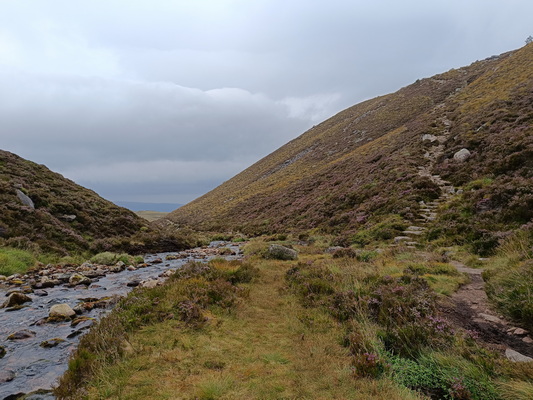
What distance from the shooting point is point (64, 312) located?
8.15 metres

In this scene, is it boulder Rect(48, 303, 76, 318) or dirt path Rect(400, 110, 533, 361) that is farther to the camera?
boulder Rect(48, 303, 76, 318)

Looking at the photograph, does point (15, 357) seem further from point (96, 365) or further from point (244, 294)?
point (244, 294)

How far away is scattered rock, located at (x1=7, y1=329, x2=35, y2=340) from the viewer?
6.79 meters

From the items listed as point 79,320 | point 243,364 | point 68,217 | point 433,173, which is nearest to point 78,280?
point 79,320

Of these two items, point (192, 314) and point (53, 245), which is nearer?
point (192, 314)

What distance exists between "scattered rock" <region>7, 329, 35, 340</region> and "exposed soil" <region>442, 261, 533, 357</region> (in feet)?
32.8

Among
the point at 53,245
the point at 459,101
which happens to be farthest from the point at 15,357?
the point at 459,101

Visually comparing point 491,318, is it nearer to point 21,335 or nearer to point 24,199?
point 21,335

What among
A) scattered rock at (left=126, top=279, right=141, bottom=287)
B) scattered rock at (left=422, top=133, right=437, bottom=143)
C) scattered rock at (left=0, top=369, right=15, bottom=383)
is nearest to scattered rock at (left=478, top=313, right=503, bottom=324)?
scattered rock at (left=0, top=369, right=15, bottom=383)

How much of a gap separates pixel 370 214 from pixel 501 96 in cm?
2375

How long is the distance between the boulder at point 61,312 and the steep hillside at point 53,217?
9763mm

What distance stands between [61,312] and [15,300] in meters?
2.13

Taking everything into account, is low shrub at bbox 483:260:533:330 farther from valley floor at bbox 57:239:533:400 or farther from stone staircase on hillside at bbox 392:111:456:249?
stone staircase on hillside at bbox 392:111:456:249

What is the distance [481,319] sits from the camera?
619cm
